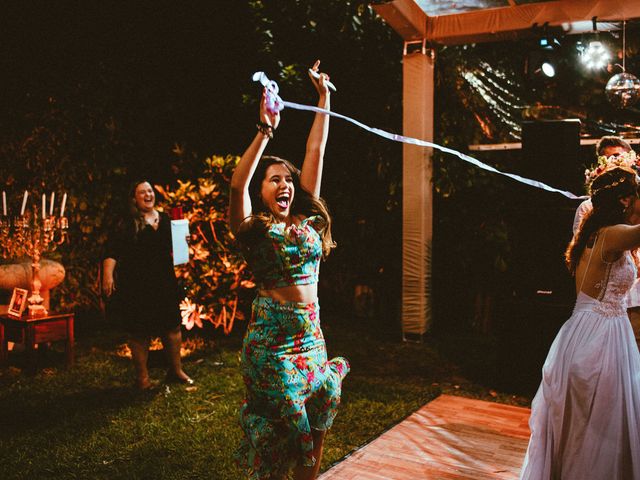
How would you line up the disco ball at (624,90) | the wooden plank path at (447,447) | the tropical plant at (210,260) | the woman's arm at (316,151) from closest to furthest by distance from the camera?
the woman's arm at (316,151) < the wooden plank path at (447,447) < the disco ball at (624,90) < the tropical plant at (210,260)

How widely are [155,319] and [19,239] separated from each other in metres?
1.98

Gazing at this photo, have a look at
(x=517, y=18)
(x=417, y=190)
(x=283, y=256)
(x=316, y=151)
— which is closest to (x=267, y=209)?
(x=283, y=256)

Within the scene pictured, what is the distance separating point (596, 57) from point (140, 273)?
5.33 m

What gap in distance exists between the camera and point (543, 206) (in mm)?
4840

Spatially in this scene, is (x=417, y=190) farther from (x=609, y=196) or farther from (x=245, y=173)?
(x=245, y=173)

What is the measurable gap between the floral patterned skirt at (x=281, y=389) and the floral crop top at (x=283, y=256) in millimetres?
92

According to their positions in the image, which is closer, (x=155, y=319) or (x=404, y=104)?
(x=155, y=319)

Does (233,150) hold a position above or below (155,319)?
above

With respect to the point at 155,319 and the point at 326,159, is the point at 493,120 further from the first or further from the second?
the point at 155,319

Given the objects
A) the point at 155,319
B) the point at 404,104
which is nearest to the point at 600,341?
the point at 155,319

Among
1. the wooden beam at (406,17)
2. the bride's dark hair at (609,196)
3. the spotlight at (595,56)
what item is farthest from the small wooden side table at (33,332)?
the spotlight at (595,56)

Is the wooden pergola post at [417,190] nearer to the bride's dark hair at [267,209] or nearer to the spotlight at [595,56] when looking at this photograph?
the spotlight at [595,56]

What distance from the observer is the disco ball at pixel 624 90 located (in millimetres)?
5414

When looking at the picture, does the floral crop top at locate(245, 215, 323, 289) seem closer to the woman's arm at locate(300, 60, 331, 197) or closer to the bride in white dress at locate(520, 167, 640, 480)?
the woman's arm at locate(300, 60, 331, 197)
